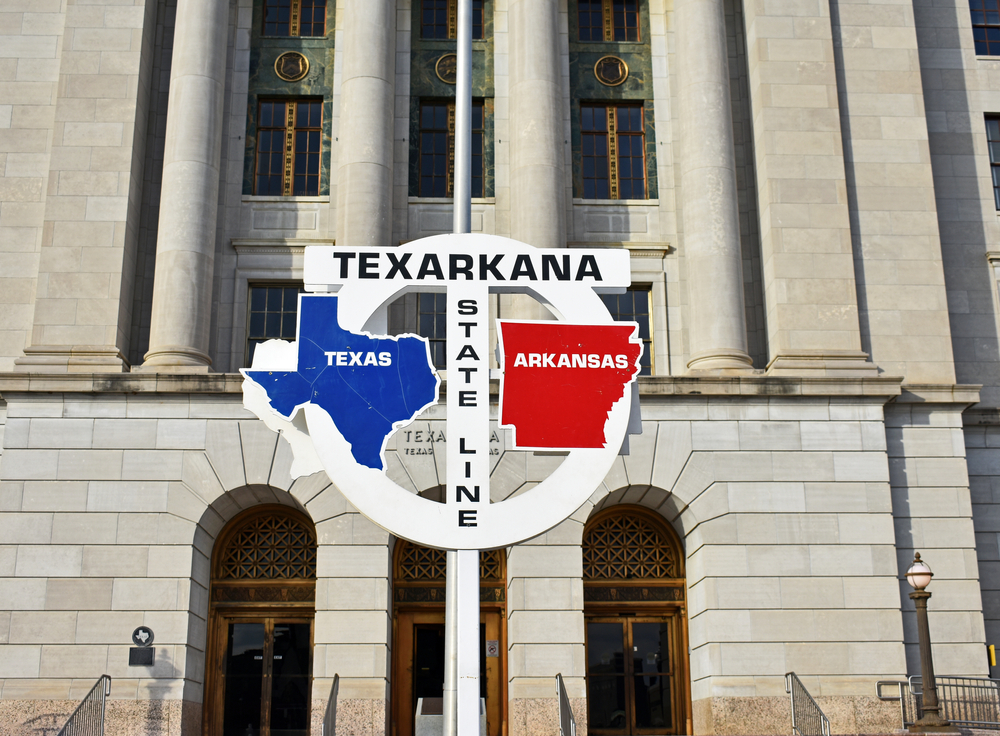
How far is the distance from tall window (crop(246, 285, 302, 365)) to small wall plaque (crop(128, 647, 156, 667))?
6.39m

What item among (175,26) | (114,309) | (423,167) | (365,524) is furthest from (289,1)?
(365,524)

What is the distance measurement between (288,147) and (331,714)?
12451mm

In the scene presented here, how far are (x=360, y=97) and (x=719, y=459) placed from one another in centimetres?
1071

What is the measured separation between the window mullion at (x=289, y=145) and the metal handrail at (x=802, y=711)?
14320 mm

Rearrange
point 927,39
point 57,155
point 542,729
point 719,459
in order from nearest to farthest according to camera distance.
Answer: point 542,729
point 719,459
point 57,155
point 927,39

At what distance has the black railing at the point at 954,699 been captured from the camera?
20.4 metres

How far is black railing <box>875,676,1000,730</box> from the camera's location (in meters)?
20.4

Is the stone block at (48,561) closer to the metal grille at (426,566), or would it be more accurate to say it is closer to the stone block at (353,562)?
the stone block at (353,562)

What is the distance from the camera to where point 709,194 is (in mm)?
23875

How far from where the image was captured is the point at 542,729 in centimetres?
2022

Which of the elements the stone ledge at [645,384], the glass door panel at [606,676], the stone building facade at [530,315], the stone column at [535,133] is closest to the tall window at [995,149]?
the stone building facade at [530,315]

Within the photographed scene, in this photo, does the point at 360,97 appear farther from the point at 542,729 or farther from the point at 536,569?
the point at 542,729

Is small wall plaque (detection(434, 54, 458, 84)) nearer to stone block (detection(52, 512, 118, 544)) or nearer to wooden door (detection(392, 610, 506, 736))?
wooden door (detection(392, 610, 506, 736))

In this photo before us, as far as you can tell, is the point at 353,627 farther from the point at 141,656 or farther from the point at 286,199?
the point at 286,199
